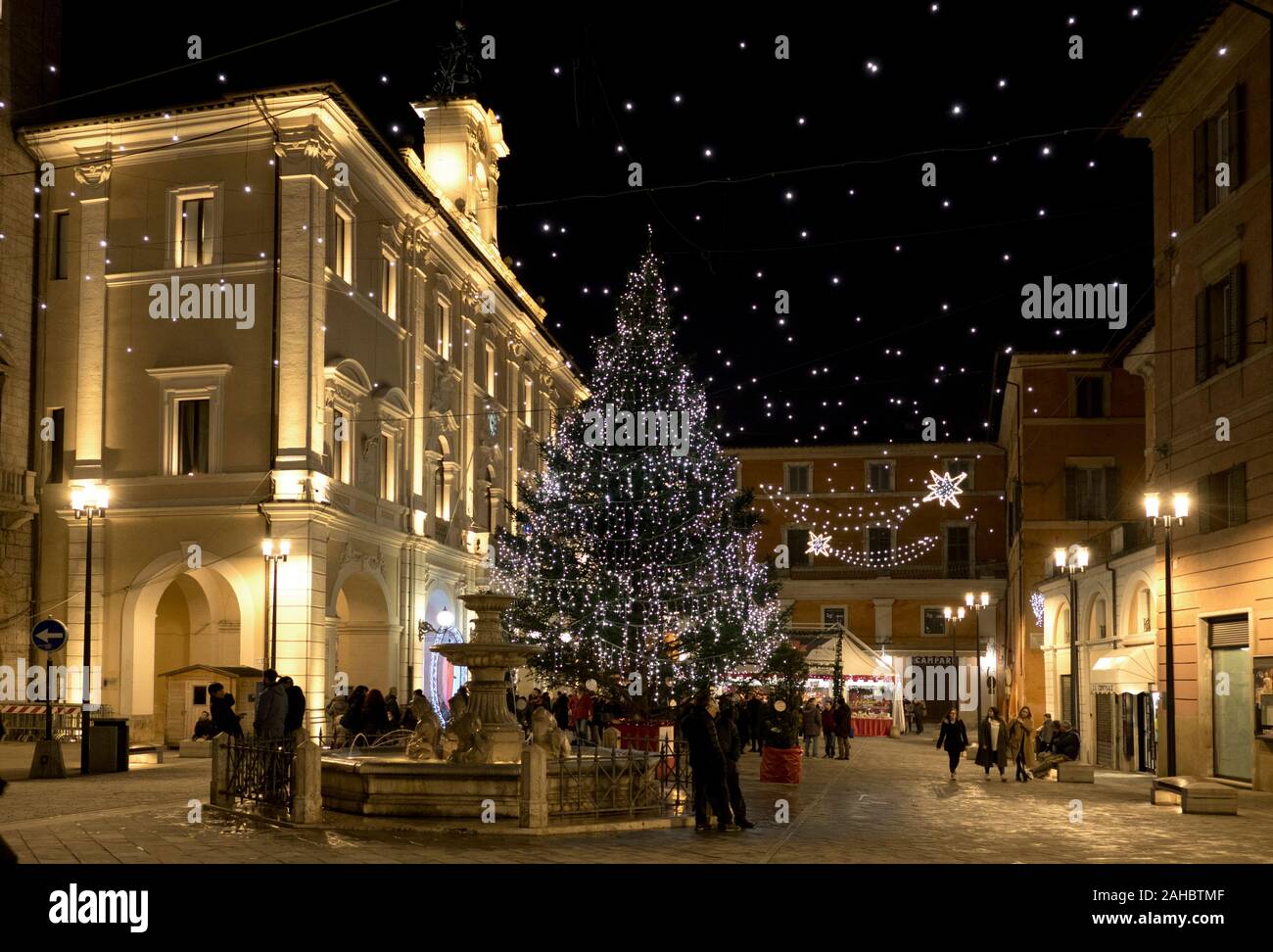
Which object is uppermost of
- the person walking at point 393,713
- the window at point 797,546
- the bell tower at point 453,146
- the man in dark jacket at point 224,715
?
the bell tower at point 453,146

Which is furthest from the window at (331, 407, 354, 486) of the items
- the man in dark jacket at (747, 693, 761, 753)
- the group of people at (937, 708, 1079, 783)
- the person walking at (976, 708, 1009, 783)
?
the person walking at (976, 708, 1009, 783)

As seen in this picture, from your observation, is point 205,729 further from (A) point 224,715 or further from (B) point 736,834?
(B) point 736,834

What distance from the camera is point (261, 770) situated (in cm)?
1678

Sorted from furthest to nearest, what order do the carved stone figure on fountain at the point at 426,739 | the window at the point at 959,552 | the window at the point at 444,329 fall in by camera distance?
the window at the point at 959,552 < the window at the point at 444,329 < the carved stone figure on fountain at the point at 426,739

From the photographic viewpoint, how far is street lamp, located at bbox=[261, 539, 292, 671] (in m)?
28.0

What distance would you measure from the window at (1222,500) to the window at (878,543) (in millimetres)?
41158

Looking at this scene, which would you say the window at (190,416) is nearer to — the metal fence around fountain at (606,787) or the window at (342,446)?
the window at (342,446)

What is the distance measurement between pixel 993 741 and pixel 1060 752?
1671 mm

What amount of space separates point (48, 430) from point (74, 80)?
8211mm

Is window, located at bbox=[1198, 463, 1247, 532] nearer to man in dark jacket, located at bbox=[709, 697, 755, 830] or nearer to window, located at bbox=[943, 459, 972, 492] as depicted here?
man in dark jacket, located at bbox=[709, 697, 755, 830]

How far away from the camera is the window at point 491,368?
45.7 m

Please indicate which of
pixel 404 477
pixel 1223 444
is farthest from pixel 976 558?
pixel 1223 444

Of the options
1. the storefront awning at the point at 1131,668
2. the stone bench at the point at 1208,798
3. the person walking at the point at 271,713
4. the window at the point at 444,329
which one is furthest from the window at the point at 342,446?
the stone bench at the point at 1208,798

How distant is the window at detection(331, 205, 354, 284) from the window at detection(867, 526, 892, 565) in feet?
123
